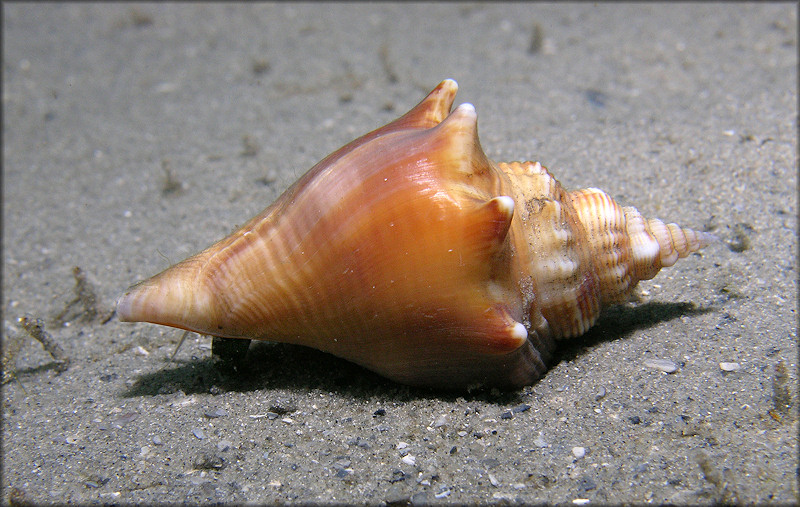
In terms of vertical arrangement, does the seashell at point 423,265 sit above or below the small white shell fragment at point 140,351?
above

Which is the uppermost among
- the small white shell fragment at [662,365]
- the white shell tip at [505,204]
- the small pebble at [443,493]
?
the white shell tip at [505,204]

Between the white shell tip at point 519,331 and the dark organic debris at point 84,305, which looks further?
the dark organic debris at point 84,305

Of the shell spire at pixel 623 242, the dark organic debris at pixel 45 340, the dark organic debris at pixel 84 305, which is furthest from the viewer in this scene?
the dark organic debris at pixel 84 305

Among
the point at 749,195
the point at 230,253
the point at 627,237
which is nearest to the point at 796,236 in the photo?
the point at 749,195

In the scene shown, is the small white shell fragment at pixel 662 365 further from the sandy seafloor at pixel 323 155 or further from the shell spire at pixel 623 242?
the shell spire at pixel 623 242

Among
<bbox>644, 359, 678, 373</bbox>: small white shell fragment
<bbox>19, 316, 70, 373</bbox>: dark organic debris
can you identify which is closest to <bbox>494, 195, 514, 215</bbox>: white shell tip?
<bbox>644, 359, 678, 373</bbox>: small white shell fragment

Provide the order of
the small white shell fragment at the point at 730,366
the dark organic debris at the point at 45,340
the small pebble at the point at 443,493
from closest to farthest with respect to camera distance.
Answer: the small pebble at the point at 443,493
the small white shell fragment at the point at 730,366
the dark organic debris at the point at 45,340

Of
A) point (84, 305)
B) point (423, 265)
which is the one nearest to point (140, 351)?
point (84, 305)

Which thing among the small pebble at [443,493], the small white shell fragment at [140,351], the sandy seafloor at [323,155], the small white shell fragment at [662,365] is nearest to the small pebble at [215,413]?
the sandy seafloor at [323,155]
